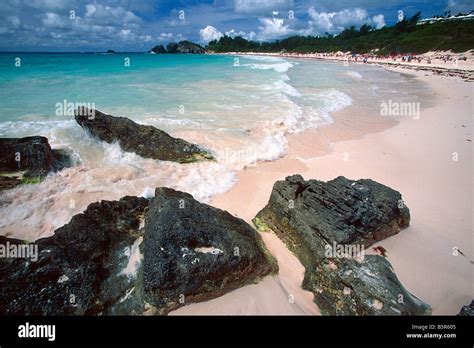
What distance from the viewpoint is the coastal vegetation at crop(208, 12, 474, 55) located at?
2457 inches

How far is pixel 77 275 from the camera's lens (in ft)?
11.5

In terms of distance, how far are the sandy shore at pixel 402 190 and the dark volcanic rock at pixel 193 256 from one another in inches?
8.2

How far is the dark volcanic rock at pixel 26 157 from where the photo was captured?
692 centimetres

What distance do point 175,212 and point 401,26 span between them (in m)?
126

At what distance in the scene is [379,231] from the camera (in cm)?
488

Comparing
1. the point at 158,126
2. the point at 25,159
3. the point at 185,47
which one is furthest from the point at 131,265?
the point at 185,47

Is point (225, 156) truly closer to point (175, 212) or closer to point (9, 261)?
point (175, 212)

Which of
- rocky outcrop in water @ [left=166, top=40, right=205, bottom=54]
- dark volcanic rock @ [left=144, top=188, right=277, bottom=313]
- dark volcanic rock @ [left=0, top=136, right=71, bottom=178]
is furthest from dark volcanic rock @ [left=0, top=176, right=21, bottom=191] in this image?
rocky outcrop in water @ [left=166, top=40, right=205, bottom=54]

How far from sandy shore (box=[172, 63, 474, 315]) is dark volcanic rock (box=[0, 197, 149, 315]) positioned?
94 centimetres

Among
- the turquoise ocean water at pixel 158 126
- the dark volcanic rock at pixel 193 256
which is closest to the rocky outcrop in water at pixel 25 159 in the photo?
the turquoise ocean water at pixel 158 126

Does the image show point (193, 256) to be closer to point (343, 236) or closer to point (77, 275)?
point (77, 275)

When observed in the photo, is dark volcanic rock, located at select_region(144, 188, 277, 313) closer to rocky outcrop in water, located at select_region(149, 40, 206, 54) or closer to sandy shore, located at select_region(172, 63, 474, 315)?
sandy shore, located at select_region(172, 63, 474, 315)

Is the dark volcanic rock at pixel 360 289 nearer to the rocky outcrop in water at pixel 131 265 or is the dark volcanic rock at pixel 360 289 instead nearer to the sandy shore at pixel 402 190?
the sandy shore at pixel 402 190
